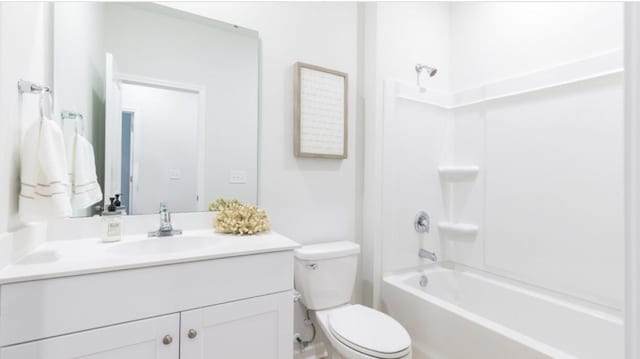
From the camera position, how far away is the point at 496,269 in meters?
2.06

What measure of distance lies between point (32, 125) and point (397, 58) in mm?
1983

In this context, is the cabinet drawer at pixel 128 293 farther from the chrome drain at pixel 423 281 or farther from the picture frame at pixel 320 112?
the chrome drain at pixel 423 281

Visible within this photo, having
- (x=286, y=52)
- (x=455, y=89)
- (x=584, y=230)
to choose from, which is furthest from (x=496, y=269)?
(x=286, y=52)

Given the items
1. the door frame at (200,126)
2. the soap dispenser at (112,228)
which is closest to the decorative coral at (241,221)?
the door frame at (200,126)

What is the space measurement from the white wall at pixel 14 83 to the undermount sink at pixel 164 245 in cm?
35

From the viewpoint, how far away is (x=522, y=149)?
192 cm

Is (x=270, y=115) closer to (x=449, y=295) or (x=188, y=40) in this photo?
(x=188, y=40)

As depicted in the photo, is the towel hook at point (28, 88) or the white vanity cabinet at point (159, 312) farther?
the towel hook at point (28, 88)

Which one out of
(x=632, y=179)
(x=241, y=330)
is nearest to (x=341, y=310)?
(x=241, y=330)

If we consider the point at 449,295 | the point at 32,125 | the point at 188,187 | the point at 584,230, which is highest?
the point at 32,125

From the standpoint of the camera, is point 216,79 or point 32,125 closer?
point 32,125

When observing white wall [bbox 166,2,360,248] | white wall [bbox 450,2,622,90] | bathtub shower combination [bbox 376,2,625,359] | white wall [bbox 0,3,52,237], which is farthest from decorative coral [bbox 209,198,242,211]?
white wall [bbox 450,2,622,90]

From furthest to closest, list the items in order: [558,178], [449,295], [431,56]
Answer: [431,56], [449,295], [558,178]

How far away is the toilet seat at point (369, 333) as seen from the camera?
4.27ft
